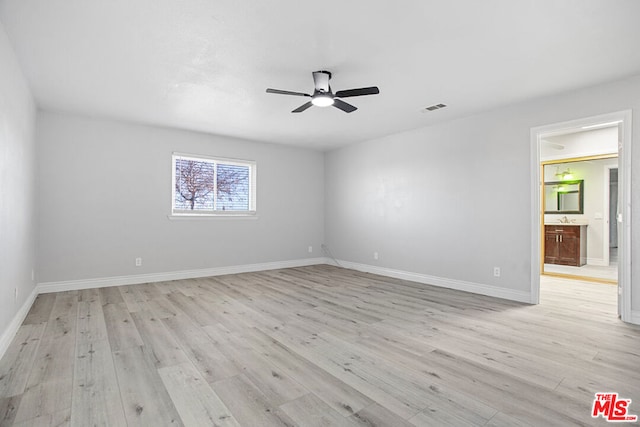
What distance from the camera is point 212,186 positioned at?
580 centimetres

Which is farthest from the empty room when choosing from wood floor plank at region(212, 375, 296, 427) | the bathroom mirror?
the bathroom mirror

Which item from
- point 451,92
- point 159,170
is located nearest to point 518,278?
point 451,92

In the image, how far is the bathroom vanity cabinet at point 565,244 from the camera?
21.7ft

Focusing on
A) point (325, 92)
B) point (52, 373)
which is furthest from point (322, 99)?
point (52, 373)

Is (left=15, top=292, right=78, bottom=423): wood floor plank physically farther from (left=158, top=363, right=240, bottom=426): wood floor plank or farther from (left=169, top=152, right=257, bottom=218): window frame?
(left=169, top=152, right=257, bottom=218): window frame

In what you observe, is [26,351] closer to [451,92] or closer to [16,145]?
[16,145]

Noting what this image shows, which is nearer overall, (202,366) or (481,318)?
(202,366)

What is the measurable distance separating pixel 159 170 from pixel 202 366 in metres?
3.86

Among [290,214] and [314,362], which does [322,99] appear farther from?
[290,214]

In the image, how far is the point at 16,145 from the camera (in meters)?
2.98

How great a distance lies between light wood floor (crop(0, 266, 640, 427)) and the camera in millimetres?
1729

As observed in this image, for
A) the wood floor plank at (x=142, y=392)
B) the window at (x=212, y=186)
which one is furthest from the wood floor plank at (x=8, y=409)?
the window at (x=212, y=186)

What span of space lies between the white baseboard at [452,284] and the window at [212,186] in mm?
2621

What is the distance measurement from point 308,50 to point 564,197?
294 inches
